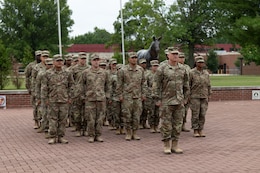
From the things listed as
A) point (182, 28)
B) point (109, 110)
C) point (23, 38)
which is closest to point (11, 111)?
point (109, 110)

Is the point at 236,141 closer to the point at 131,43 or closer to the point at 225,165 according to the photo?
the point at 225,165

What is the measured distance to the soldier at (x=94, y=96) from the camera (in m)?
10.5

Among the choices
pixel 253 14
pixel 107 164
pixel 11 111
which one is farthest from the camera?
pixel 253 14

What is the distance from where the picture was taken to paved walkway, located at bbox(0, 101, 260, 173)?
25.3 ft

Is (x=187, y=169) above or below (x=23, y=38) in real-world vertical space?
below

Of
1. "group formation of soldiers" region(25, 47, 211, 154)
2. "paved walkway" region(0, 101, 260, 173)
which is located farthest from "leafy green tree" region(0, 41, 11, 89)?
"group formation of soldiers" region(25, 47, 211, 154)

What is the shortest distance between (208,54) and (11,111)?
54.2 meters

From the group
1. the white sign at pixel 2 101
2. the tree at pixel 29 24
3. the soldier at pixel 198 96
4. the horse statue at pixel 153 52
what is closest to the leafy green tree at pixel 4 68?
the white sign at pixel 2 101

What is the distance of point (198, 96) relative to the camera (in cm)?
1109

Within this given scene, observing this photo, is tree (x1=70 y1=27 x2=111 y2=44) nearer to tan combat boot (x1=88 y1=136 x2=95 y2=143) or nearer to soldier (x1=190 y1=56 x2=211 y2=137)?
soldier (x1=190 y1=56 x2=211 y2=137)

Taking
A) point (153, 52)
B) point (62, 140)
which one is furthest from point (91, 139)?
point (153, 52)

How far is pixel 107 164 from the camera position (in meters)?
8.00

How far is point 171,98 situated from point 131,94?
6.46 feet

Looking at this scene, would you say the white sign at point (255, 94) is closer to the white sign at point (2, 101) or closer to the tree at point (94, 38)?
the white sign at point (2, 101)
